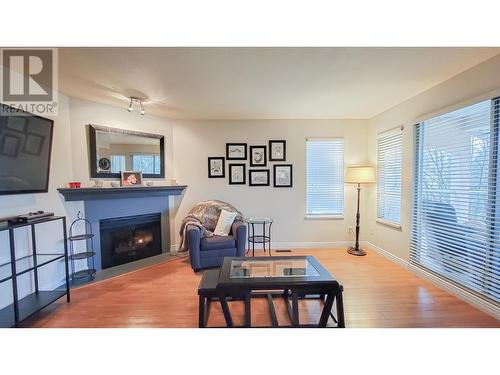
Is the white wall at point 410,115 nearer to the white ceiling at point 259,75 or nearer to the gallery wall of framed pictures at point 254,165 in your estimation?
the white ceiling at point 259,75

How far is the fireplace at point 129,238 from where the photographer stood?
311cm

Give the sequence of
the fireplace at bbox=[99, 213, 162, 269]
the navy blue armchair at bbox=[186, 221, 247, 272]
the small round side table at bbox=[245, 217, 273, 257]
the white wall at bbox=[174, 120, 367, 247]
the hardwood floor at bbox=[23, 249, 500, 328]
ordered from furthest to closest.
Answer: the white wall at bbox=[174, 120, 367, 247] < the small round side table at bbox=[245, 217, 273, 257] < the fireplace at bbox=[99, 213, 162, 269] < the navy blue armchair at bbox=[186, 221, 247, 272] < the hardwood floor at bbox=[23, 249, 500, 328]

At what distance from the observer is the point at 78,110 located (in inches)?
111

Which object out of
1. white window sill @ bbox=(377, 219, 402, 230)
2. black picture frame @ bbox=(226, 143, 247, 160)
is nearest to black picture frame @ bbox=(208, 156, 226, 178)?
black picture frame @ bbox=(226, 143, 247, 160)

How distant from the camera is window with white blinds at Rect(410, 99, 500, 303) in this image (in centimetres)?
193

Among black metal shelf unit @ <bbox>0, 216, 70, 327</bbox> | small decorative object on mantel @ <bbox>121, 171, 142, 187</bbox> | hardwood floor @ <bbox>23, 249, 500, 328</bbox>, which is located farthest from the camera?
small decorative object on mantel @ <bbox>121, 171, 142, 187</bbox>

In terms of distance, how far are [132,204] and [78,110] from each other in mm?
1447

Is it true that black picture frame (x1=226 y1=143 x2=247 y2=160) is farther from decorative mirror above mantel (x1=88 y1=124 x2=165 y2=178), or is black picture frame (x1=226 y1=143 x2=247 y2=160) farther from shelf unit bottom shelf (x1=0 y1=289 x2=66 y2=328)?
shelf unit bottom shelf (x1=0 y1=289 x2=66 y2=328)

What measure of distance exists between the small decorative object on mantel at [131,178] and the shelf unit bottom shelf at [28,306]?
1.57 m

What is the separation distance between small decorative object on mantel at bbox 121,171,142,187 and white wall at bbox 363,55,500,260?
12.9ft

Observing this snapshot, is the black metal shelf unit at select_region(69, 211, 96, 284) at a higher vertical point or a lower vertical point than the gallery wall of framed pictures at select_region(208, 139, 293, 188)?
lower

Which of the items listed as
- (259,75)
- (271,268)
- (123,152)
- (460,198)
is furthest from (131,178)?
(460,198)

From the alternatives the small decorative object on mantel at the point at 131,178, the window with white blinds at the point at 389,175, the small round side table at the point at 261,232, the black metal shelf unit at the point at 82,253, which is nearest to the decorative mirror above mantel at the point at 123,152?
the small decorative object on mantel at the point at 131,178
